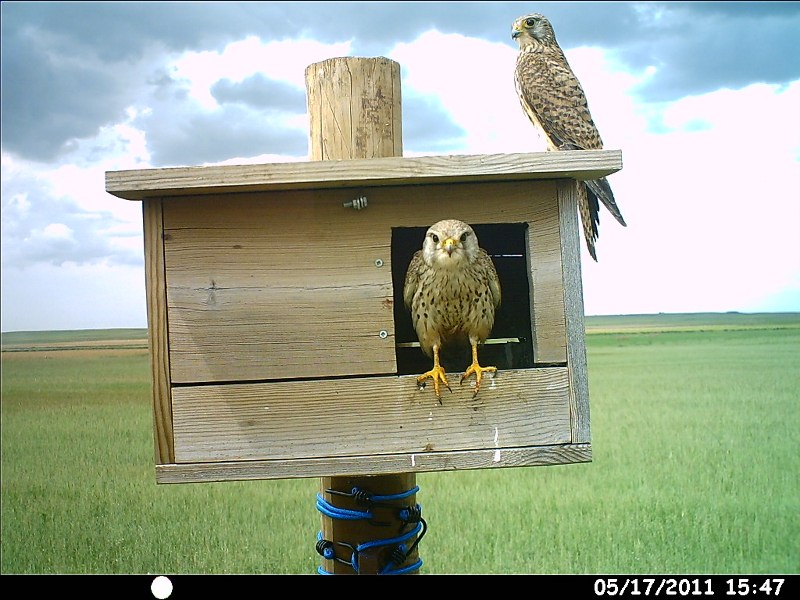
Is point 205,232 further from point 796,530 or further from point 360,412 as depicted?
point 796,530

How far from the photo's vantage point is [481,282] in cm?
192

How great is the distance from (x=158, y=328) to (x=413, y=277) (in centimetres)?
63

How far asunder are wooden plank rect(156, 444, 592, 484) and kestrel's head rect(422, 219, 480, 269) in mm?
450

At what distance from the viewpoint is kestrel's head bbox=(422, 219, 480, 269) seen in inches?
69.1

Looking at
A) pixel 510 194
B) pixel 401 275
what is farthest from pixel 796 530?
pixel 510 194

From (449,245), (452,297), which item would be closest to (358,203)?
(449,245)

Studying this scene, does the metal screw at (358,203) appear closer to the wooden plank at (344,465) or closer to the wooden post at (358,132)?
the wooden post at (358,132)

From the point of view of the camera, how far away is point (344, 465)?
5.77 ft

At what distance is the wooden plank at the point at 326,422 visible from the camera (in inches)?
69.6

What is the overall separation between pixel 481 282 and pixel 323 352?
44 cm

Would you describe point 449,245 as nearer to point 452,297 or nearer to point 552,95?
point 452,297

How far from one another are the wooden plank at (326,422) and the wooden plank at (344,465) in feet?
0.05

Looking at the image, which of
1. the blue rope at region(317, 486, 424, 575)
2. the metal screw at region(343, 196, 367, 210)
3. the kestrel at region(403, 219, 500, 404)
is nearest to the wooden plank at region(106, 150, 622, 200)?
the metal screw at region(343, 196, 367, 210)

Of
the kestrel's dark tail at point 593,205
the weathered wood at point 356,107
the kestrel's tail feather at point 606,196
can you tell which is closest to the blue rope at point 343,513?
the weathered wood at point 356,107
